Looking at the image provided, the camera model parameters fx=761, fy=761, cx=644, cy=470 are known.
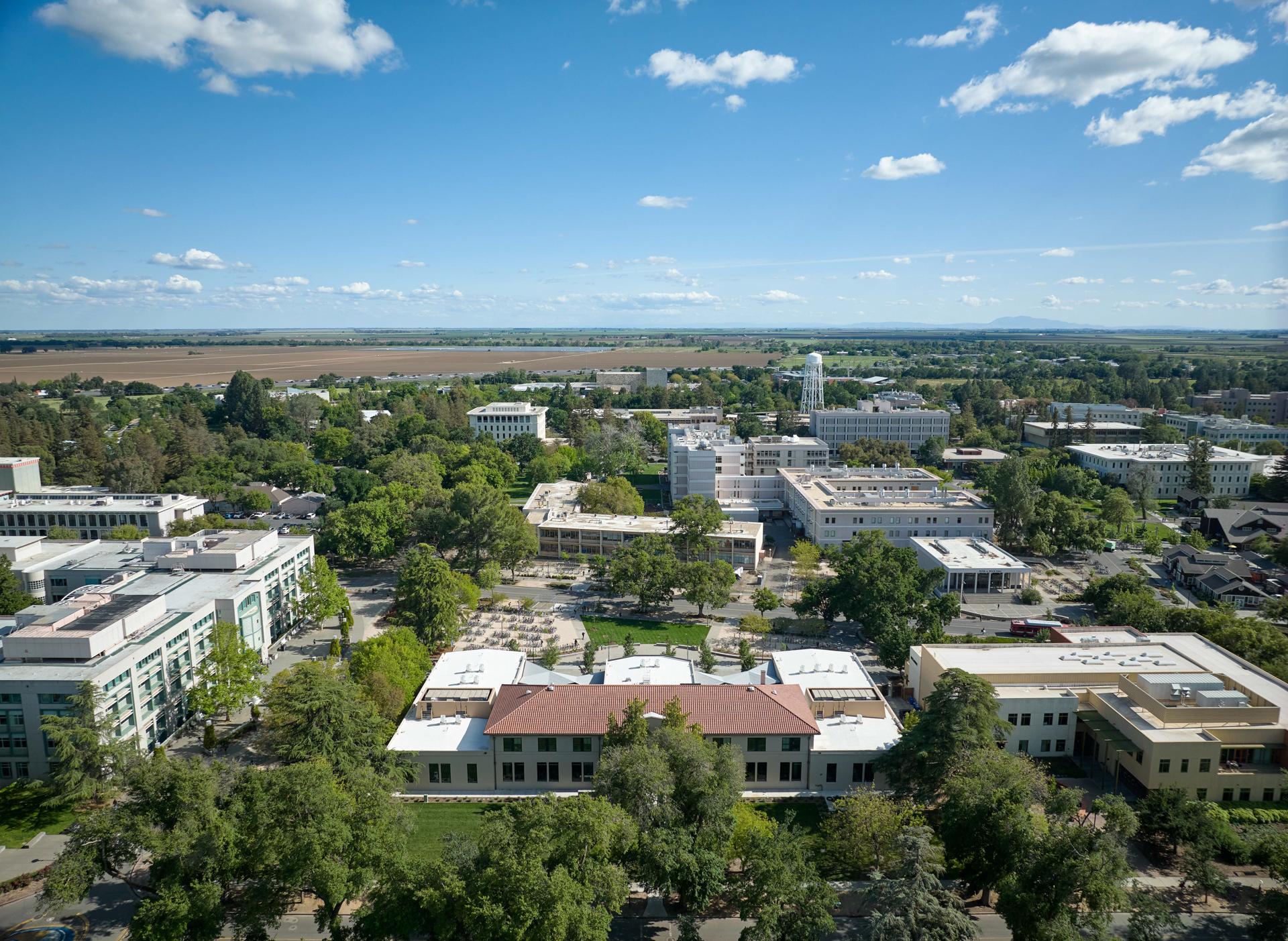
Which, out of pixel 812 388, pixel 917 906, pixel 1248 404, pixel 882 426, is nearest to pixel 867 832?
pixel 917 906

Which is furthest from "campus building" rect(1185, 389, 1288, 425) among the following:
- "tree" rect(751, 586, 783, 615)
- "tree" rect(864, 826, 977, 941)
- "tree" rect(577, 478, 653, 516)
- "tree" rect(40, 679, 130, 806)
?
Answer: "tree" rect(40, 679, 130, 806)

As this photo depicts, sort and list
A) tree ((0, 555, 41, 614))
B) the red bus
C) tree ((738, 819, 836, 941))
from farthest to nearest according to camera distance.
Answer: the red bus < tree ((0, 555, 41, 614)) < tree ((738, 819, 836, 941))

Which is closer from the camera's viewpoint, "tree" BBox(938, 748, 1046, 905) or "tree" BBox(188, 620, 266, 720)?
"tree" BBox(938, 748, 1046, 905)

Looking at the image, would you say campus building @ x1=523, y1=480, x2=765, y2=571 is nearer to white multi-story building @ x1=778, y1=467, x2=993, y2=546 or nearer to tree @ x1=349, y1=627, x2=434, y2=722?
white multi-story building @ x1=778, y1=467, x2=993, y2=546

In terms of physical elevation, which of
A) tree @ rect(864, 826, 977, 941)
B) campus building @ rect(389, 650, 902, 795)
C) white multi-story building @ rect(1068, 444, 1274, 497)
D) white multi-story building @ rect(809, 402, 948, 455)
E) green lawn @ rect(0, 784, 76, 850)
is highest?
white multi-story building @ rect(809, 402, 948, 455)

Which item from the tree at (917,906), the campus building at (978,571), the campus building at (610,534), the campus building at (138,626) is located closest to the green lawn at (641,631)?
the campus building at (610,534)

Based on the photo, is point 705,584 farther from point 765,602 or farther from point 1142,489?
point 1142,489
